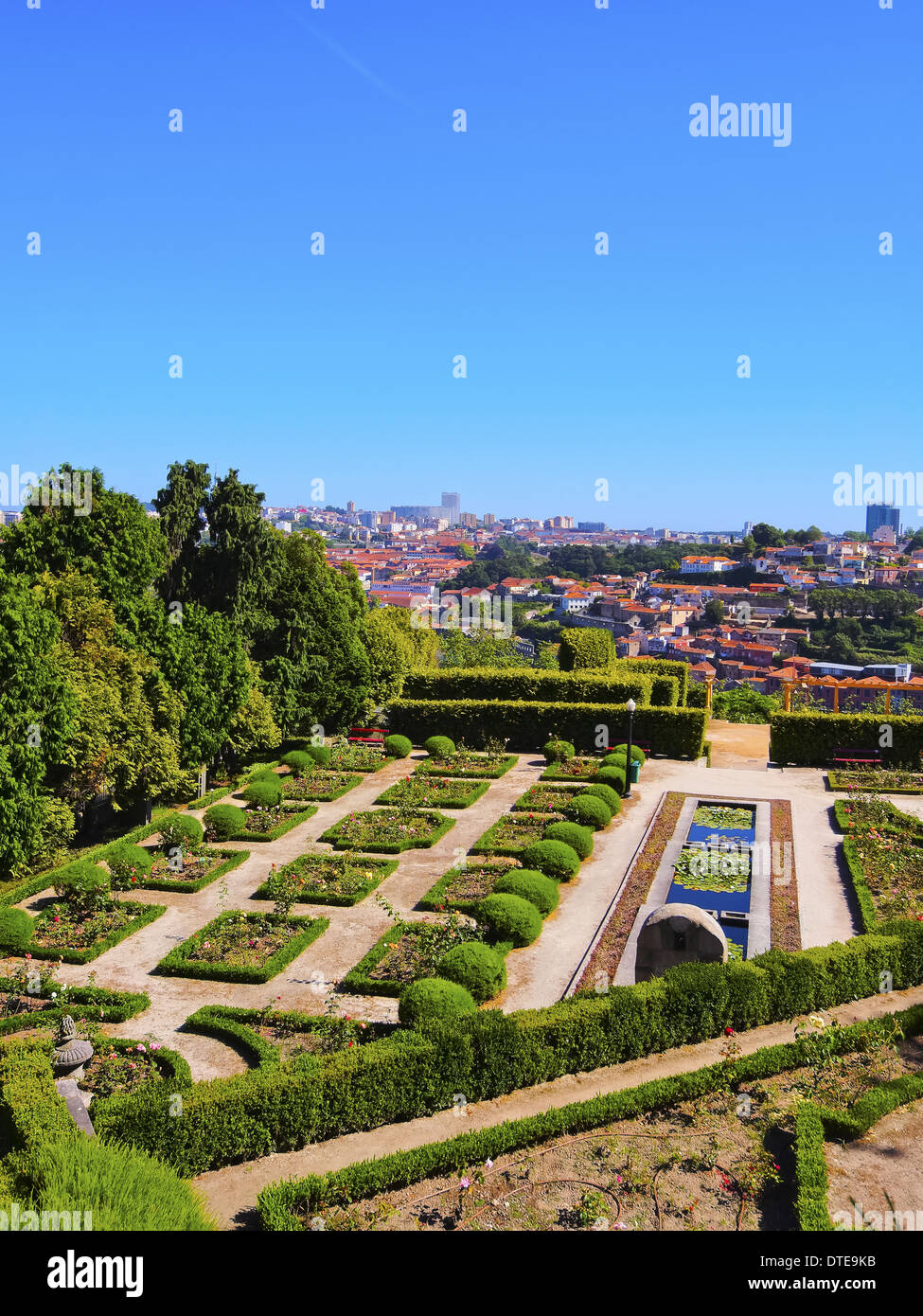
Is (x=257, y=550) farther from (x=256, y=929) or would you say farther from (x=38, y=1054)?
(x=38, y=1054)

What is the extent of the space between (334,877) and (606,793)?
7945 mm

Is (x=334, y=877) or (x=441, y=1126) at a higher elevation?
(x=334, y=877)

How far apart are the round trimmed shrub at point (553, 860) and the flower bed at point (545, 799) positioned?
462 centimetres

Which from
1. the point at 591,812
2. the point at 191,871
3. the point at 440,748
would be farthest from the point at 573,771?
the point at 191,871

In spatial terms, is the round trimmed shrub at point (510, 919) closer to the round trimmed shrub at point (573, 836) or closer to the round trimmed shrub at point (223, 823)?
the round trimmed shrub at point (573, 836)

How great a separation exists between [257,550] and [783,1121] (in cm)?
2184

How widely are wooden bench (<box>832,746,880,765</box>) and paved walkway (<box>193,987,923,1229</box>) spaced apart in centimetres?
1699

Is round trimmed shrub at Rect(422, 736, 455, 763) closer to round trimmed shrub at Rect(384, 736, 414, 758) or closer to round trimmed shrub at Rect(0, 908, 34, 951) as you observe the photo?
round trimmed shrub at Rect(384, 736, 414, 758)

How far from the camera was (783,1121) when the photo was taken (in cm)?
1082

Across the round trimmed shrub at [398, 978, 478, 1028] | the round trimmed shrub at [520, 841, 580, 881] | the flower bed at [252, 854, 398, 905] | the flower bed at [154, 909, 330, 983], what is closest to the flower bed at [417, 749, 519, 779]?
the flower bed at [252, 854, 398, 905]

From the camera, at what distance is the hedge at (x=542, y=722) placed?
30.4 meters

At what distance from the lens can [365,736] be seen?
32.2 m

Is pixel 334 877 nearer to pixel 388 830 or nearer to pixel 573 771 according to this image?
pixel 388 830

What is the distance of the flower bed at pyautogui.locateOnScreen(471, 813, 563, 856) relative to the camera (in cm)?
2083
